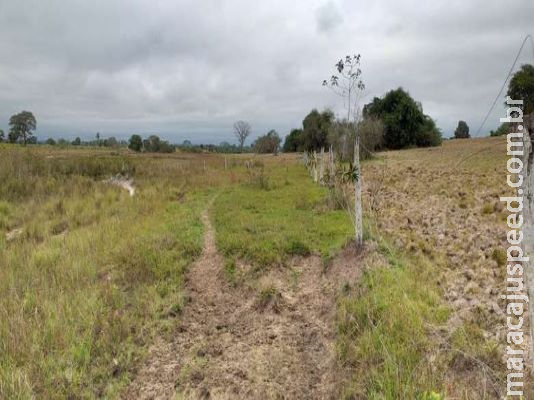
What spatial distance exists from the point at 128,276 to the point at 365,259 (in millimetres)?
3885

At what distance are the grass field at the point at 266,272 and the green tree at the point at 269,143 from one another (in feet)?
203

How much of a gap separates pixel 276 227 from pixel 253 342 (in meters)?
4.22

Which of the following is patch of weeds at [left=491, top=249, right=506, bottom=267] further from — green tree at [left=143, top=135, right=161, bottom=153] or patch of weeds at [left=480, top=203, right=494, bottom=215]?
green tree at [left=143, top=135, right=161, bottom=153]

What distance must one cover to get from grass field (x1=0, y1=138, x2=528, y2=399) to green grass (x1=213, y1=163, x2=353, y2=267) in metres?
0.04

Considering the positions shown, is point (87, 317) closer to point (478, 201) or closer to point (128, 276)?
point (128, 276)

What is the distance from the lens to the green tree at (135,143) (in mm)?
75750

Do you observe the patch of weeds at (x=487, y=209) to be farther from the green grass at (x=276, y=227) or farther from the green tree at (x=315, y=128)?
the green tree at (x=315, y=128)

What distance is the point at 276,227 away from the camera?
8531mm

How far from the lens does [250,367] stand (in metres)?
3.99

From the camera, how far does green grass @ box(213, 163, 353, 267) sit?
6.98 m

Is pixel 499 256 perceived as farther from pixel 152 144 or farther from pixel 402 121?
pixel 152 144

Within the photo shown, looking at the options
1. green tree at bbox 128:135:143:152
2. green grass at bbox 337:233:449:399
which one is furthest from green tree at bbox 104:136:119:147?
green grass at bbox 337:233:449:399

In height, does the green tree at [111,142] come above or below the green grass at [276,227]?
above

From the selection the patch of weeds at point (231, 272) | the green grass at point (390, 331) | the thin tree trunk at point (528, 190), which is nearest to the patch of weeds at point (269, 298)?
the patch of weeds at point (231, 272)
